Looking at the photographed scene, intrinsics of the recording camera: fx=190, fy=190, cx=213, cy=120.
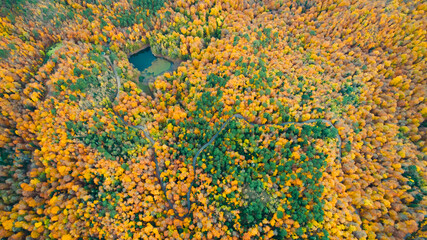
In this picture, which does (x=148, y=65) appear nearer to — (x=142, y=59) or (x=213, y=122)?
(x=142, y=59)

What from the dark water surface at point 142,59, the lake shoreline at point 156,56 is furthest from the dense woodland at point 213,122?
the dark water surface at point 142,59

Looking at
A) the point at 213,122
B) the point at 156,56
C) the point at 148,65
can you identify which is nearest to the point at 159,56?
the point at 156,56

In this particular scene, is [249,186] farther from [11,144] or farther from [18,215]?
[11,144]

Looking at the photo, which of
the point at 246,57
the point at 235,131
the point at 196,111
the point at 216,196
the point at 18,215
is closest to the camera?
the point at 18,215

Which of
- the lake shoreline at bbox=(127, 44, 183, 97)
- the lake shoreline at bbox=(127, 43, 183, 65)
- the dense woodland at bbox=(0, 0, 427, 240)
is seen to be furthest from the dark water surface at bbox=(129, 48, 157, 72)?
the dense woodland at bbox=(0, 0, 427, 240)

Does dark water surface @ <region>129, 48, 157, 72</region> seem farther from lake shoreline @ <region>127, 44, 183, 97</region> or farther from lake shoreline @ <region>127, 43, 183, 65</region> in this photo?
lake shoreline @ <region>127, 44, 183, 97</region>

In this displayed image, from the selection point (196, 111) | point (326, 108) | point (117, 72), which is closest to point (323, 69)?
point (326, 108)

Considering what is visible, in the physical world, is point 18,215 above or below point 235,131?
below
